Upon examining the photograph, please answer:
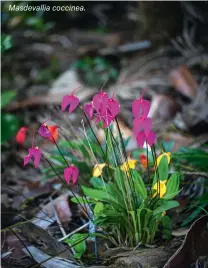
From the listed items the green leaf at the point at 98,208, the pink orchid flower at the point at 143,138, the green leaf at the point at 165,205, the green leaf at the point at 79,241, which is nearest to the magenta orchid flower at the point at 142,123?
the pink orchid flower at the point at 143,138

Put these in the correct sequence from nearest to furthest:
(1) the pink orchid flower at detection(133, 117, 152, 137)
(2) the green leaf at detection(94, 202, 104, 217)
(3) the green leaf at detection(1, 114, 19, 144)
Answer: (1) the pink orchid flower at detection(133, 117, 152, 137), (2) the green leaf at detection(94, 202, 104, 217), (3) the green leaf at detection(1, 114, 19, 144)

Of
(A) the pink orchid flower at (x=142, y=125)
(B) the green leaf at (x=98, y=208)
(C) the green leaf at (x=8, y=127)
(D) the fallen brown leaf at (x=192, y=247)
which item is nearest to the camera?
(A) the pink orchid flower at (x=142, y=125)

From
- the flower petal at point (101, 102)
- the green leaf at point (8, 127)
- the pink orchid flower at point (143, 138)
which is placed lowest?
the green leaf at point (8, 127)

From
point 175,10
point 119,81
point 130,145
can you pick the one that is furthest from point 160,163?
point 175,10

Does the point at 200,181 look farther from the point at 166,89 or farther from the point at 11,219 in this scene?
the point at 166,89

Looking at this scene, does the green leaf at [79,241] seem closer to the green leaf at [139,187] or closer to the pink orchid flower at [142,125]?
the green leaf at [139,187]

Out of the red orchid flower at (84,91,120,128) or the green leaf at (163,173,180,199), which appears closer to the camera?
the red orchid flower at (84,91,120,128)

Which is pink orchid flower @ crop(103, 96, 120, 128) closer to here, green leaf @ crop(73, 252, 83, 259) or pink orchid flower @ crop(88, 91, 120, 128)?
pink orchid flower @ crop(88, 91, 120, 128)

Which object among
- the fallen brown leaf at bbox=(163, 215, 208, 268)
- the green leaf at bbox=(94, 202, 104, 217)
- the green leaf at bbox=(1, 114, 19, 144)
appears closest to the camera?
the fallen brown leaf at bbox=(163, 215, 208, 268)

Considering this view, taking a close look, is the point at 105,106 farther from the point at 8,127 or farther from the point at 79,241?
the point at 8,127

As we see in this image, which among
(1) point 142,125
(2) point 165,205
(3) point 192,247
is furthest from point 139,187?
(1) point 142,125

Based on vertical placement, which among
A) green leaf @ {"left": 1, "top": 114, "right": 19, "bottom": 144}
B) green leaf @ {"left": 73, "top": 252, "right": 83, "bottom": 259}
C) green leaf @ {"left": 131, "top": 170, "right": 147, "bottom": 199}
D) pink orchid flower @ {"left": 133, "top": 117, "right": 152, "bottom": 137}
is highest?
pink orchid flower @ {"left": 133, "top": 117, "right": 152, "bottom": 137}

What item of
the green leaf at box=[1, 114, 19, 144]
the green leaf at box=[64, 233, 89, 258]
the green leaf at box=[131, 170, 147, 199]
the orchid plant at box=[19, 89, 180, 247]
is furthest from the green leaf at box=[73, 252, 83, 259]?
the green leaf at box=[1, 114, 19, 144]
